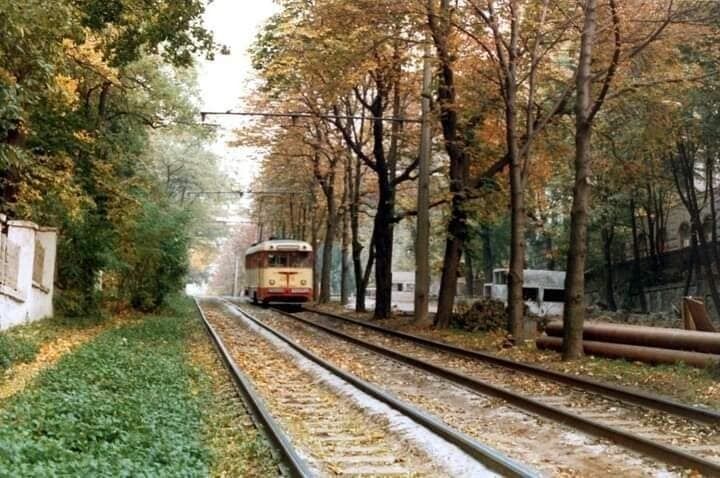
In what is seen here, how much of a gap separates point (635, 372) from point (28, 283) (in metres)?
13.6

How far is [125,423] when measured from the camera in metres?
8.18

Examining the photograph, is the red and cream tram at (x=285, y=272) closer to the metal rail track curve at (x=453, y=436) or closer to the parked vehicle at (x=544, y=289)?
the parked vehicle at (x=544, y=289)

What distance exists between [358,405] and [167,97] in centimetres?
2313

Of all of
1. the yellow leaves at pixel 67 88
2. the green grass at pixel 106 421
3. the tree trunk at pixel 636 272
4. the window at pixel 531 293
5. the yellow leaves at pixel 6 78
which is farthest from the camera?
the tree trunk at pixel 636 272

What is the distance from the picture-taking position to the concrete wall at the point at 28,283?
17484 mm

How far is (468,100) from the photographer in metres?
23.1

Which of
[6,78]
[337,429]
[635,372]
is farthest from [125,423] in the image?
[635,372]

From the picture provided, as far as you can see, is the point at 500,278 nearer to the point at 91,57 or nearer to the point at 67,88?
the point at 91,57

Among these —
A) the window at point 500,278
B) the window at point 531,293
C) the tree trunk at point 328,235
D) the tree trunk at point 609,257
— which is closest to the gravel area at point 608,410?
the window at point 531,293

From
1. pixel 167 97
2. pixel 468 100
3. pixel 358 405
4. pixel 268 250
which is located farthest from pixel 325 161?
pixel 358 405

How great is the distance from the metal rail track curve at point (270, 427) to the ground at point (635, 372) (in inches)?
218

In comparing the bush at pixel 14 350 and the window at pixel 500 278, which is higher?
the window at pixel 500 278

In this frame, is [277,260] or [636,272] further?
[636,272]

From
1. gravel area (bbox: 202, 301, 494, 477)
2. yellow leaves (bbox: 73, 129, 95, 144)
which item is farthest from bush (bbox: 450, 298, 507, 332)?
yellow leaves (bbox: 73, 129, 95, 144)
